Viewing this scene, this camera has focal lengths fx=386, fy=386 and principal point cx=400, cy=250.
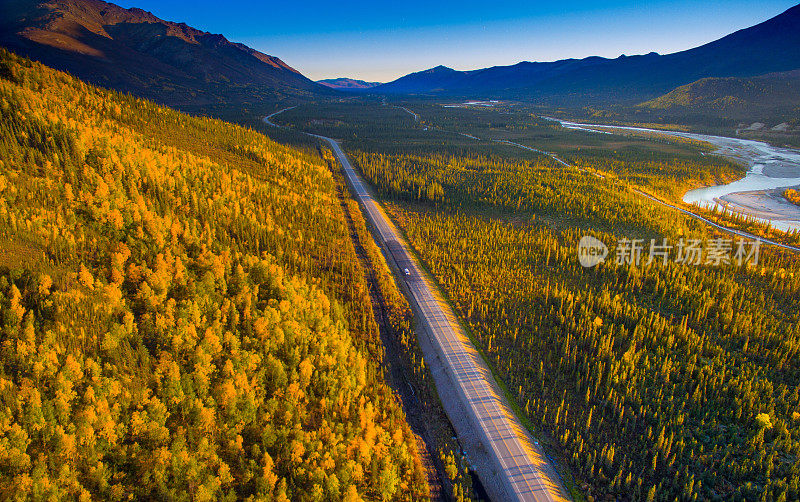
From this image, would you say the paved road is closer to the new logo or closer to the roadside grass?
the roadside grass

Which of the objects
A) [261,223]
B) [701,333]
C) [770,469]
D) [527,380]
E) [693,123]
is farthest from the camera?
[693,123]

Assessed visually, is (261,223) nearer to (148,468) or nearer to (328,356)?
(328,356)

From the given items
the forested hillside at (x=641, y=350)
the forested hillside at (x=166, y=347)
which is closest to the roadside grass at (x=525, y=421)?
the forested hillside at (x=641, y=350)

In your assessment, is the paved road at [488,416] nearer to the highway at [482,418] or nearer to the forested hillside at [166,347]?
the highway at [482,418]

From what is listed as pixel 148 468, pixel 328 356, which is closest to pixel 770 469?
pixel 328 356

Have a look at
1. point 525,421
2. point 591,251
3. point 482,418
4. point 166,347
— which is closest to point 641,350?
point 525,421

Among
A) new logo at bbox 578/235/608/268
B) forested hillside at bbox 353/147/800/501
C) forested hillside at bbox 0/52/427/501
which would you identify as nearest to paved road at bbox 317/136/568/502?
forested hillside at bbox 353/147/800/501
